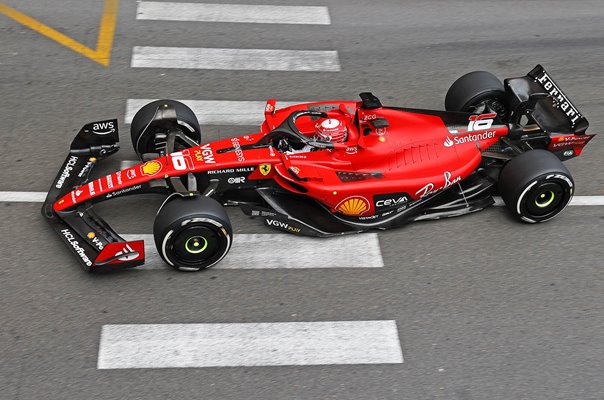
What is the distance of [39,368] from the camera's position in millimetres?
6777

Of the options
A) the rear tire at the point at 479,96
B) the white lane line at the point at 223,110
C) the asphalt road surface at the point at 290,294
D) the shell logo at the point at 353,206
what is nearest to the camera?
the asphalt road surface at the point at 290,294

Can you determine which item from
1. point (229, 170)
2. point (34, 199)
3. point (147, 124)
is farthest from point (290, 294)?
point (34, 199)

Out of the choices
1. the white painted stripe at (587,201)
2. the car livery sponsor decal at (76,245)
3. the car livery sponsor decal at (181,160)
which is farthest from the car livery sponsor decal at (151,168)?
the white painted stripe at (587,201)

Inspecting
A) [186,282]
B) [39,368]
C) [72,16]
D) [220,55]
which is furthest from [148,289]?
[72,16]

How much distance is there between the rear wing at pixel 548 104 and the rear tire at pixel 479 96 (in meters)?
0.20

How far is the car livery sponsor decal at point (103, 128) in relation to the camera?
857cm

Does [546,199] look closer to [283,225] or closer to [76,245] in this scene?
[283,225]

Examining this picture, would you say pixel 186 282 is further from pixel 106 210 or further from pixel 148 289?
pixel 106 210

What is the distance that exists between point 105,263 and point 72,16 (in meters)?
5.45

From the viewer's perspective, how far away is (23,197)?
8508 millimetres

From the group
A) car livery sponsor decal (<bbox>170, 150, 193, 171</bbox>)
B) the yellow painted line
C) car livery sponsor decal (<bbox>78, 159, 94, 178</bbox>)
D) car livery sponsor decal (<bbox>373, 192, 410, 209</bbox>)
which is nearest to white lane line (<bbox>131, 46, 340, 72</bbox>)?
the yellow painted line

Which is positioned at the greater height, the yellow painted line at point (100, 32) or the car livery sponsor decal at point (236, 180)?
the car livery sponsor decal at point (236, 180)

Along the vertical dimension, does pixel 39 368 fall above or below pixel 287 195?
below

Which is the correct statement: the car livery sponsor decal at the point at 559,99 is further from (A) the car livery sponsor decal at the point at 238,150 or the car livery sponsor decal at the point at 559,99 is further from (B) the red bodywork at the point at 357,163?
Result: (A) the car livery sponsor decal at the point at 238,150
